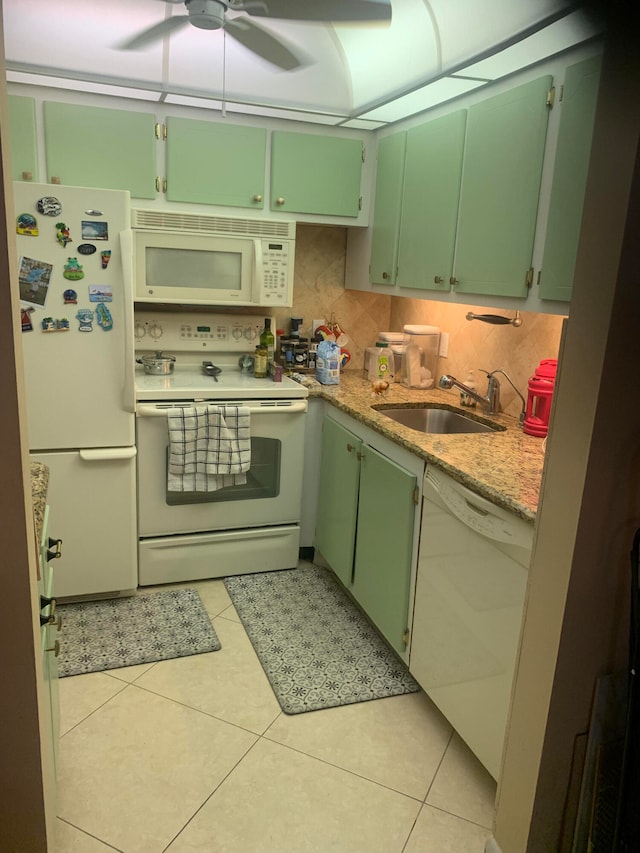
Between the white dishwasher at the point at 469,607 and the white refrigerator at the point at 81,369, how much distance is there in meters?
1.34

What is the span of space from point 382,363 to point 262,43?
5.03ft

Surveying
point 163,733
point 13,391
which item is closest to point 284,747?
point 163,733

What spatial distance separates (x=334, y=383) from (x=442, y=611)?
1.46m

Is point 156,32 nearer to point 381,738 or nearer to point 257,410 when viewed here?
point 257,410

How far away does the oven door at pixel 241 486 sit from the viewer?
2869mm

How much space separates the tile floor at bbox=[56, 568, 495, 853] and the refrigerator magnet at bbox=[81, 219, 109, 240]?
1.66 m

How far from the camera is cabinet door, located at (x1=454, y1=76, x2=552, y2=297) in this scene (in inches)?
80.4

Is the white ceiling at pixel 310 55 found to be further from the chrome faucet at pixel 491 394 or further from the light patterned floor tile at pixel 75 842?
the light patterned floor tile at pixel 75 842

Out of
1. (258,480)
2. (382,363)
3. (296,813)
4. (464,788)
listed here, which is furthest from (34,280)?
(464,788)

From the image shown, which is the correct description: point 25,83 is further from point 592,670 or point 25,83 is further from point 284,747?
point 592,670

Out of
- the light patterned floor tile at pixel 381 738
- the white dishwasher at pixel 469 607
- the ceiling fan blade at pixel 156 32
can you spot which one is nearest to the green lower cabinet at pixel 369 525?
the white dishwasher at pixel 469 607

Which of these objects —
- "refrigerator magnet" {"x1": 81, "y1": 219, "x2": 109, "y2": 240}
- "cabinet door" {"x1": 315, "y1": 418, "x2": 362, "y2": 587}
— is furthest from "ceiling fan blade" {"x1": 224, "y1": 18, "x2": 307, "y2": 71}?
"cabinet door" {"x1": 315, "y1": 418, "x2": 362, "y2": 587}

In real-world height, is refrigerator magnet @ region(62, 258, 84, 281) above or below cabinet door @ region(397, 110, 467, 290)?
below

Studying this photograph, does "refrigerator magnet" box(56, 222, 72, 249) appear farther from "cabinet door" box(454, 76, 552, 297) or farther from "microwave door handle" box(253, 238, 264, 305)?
"cabinet door" box(454, 76, 552, 297)
